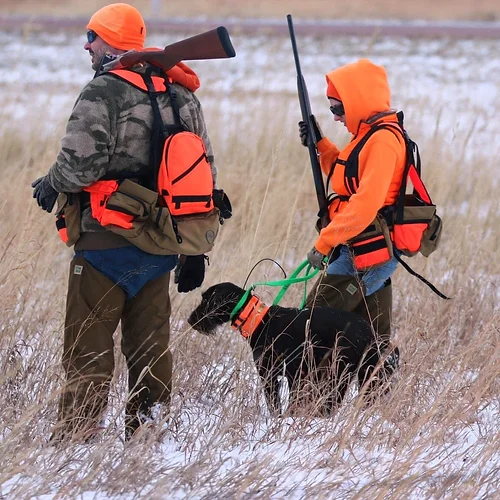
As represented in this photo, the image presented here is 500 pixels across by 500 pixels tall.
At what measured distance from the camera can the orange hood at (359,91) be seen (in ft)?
11.5

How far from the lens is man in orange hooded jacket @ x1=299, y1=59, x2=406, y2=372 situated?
11.1ft

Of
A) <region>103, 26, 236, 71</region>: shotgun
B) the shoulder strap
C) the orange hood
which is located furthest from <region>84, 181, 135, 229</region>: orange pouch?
the orange hood

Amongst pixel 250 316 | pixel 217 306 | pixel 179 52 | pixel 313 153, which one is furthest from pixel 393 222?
pixel 179 52

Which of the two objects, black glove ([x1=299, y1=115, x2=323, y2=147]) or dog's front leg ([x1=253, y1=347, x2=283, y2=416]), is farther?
black glove ([x1=299, y1=115, x2=323, y2=147])

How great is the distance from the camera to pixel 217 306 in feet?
11.8

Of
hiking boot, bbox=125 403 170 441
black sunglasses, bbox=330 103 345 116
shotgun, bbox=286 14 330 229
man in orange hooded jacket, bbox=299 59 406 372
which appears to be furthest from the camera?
shotgun, bbox=286 14 330 229

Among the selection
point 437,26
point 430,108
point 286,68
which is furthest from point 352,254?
point 437,26

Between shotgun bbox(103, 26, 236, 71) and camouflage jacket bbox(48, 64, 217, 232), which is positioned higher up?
shotgun bbox(103, 26, 236, 71)

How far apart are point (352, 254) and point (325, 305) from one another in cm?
30

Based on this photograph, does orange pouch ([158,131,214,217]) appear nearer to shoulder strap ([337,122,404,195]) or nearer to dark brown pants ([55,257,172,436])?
dark brown pants ([55,257,172,436])

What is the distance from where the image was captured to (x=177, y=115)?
10.6ft

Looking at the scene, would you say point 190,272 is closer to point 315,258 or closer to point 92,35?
point 315,258

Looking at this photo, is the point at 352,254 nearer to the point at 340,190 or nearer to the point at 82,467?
the point at 340,190

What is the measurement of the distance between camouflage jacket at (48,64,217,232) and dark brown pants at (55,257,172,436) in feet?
0.78
